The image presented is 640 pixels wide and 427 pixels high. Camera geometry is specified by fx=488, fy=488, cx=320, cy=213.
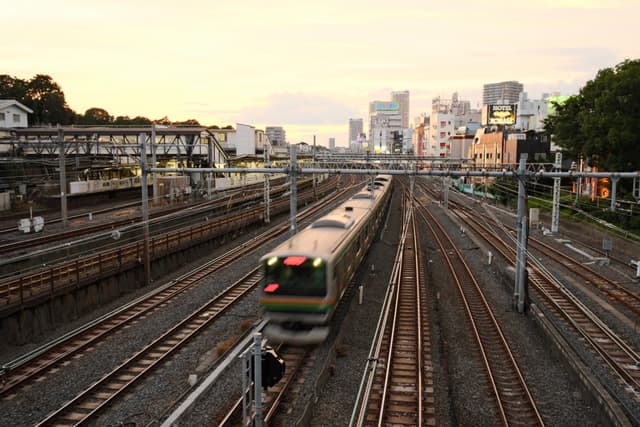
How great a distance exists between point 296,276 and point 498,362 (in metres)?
5.11

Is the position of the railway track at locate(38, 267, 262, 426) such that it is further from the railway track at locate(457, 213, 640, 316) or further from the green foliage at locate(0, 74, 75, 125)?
the green foliage at locate(0, 74, 75, 125)

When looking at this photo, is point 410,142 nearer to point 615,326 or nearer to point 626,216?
point 626,216

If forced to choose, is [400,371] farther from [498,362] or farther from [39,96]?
[39,96]

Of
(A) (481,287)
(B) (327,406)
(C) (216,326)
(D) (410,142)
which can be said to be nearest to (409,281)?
(A) (481,287)

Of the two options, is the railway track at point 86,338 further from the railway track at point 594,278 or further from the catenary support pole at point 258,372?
the railway track at point 594,278

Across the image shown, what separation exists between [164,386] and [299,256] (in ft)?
12.8

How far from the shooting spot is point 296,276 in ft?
36.2

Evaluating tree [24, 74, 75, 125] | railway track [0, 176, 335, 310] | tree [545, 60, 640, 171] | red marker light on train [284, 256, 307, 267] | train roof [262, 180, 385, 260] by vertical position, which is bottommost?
railway track [0, 176, 335, 310]

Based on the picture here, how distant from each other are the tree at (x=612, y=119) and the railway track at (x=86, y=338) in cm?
2215

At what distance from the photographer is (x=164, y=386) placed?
1001 cm

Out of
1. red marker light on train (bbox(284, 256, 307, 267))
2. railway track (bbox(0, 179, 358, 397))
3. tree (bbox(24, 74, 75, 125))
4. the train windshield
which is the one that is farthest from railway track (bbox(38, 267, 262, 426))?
tree (bbox(24, 74, 75, 125))

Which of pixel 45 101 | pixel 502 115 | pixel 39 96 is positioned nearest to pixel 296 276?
pixel 45 101

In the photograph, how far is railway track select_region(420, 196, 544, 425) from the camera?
29.7ft

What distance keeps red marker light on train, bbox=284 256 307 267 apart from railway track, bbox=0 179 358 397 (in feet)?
18.0
